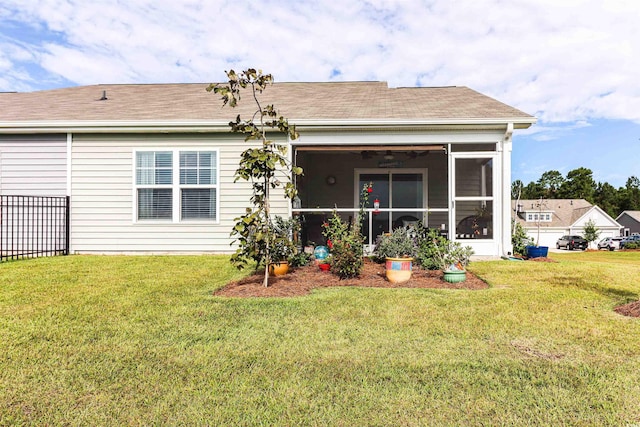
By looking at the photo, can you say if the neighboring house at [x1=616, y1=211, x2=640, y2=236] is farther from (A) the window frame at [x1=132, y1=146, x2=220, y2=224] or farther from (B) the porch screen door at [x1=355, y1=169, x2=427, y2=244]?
(A) the window frame at [x1=132, y1=146, x2=220, y2=224]

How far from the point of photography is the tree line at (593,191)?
198 feet

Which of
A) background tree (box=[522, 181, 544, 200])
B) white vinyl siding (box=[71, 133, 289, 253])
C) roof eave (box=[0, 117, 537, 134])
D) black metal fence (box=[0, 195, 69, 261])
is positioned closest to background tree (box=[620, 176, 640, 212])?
background tree (box=[522, 181, 544, 200])

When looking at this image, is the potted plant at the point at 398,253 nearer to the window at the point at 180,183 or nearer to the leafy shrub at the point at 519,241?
the leafy shrub at the point at 519,241

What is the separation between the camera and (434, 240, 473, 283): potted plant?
5.45 meters

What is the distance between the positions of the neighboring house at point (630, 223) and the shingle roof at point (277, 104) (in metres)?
54.7

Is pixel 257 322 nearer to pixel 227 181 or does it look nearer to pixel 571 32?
pixel 227 181

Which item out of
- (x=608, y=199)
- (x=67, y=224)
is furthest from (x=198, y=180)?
(x=608, y=199)

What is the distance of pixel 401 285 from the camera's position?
17.5ft

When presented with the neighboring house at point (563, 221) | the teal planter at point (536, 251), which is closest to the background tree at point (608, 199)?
the neighboring house at point (563, 221)

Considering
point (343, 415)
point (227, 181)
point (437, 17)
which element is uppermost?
point (437, 17)

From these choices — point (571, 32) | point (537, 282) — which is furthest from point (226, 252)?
point (571, 32)

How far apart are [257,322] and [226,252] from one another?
4924 mm

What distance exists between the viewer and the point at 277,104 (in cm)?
950

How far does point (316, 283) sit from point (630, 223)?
6342 cm
